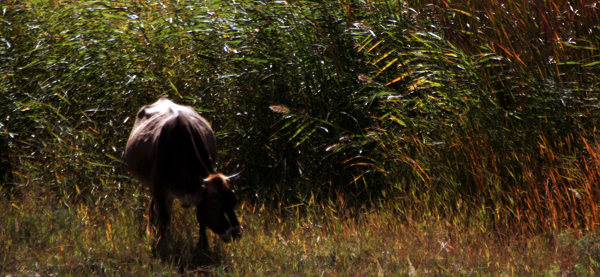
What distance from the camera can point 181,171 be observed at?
524cm

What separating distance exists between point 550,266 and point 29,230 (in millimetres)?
4428

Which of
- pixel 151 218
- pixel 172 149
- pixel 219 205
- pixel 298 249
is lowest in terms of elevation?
pixel 151 218

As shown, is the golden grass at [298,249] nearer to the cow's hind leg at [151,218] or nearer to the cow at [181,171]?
the cow's hind leg at [151,218]

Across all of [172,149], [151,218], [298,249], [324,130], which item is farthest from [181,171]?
[324,130]

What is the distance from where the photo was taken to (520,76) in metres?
5.89

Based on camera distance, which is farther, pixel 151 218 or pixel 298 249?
pixel 151 218

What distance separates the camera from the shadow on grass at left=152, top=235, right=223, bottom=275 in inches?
195

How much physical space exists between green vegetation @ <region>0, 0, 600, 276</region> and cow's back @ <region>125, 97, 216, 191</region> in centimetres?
57

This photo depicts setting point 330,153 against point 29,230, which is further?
point 330,153

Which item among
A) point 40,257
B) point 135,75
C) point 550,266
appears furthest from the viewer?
point 135,75

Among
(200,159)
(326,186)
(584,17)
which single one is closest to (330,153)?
(326,186)

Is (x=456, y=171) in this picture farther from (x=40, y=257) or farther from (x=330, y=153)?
(x=40, y=257)

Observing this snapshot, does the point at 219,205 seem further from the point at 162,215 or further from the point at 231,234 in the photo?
the point at 162,215

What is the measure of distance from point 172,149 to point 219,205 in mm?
758
